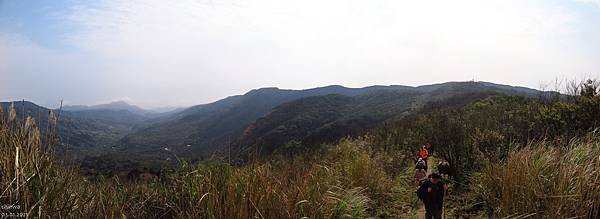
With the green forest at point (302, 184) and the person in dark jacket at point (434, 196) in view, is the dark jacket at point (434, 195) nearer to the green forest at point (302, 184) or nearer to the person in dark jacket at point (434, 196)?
the person in dark jacket at point (434, 196)

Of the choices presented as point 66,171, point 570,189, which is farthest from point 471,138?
point 66,171

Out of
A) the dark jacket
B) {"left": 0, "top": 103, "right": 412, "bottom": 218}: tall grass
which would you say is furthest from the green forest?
the dark jacket

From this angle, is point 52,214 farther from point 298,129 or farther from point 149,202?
point 298,129

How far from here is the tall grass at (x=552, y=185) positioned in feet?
14.6

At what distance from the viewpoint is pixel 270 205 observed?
157 inches

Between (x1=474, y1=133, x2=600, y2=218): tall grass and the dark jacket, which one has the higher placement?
(x1=474, y1=133, x2=600, y2=218): tall grass

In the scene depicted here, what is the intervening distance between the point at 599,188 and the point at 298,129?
8463 cm

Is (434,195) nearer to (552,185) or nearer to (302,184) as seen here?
(552,185)

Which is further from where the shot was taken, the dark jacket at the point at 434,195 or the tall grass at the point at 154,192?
the dark jacket at the point at 434,195

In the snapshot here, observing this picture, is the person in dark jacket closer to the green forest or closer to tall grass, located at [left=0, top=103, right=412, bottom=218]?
the green forest

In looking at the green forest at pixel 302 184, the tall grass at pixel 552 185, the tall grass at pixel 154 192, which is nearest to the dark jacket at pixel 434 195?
the green forest at pixel 302 184

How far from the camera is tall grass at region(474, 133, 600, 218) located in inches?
175

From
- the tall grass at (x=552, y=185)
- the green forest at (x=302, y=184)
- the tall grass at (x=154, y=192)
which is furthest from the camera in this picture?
the tall grass at (x=552, y=185)

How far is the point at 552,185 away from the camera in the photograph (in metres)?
4.77
